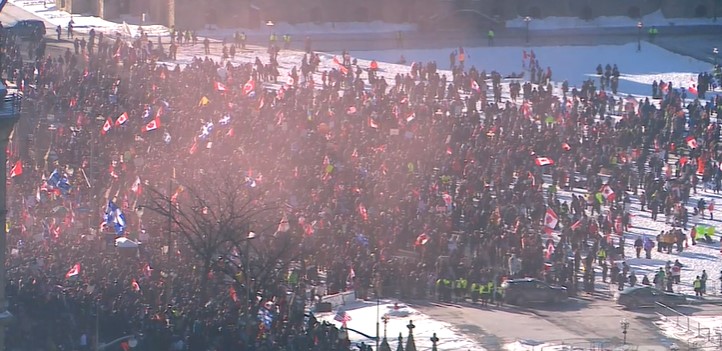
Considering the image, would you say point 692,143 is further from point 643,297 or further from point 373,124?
point 643,297

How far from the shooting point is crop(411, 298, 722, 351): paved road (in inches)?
1692

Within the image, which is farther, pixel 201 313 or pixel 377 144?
pixel 377 144

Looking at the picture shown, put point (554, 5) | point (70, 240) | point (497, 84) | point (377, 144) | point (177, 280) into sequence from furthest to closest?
point (554, 5) < point (497, 84) < point (377, 144) < point (70, 240) < point (177, 280)

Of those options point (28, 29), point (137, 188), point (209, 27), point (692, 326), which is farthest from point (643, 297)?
point (209, 27)

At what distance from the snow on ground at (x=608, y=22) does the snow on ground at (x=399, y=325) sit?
41.1 metres

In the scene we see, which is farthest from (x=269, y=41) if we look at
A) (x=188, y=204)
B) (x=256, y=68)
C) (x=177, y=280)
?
(x=177, y=280)

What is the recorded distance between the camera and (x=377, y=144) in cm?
5716

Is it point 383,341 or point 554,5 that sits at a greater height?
point 554,5

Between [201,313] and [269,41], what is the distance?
126 ft

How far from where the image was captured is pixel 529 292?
4600 cm

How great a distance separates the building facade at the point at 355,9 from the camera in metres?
80.7

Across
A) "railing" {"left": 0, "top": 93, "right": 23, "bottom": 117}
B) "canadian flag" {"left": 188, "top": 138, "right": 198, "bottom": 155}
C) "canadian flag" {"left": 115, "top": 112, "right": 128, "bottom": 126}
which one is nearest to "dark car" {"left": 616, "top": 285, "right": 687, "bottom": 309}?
"canadian flag" {"left": 188, "top": 138, "right": 198, "bottom": 155}

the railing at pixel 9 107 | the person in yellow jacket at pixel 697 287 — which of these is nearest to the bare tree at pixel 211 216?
the railing at pixel 9 107

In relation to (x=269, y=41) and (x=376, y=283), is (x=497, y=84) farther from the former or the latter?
(x=376, y=283)
